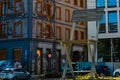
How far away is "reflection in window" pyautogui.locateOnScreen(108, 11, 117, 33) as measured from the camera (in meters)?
53.5

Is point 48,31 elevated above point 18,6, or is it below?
below

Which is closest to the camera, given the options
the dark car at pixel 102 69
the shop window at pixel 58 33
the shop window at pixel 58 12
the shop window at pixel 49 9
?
the dark car at pixel 102 69

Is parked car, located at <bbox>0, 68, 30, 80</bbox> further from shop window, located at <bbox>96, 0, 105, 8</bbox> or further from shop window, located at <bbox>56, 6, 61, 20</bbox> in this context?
shop window, located at <bbox>96, 0, 105, 8</bbox>

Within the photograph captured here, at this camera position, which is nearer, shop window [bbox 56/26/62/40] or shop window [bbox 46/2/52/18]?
shop window [bbox 46/2/52/18]

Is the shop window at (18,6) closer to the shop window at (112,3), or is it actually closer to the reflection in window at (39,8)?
the reflection in window at (39,8)

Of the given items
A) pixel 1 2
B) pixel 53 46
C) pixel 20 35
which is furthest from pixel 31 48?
pixel 1 2

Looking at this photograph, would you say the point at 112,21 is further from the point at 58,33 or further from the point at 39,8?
the point at 39,8

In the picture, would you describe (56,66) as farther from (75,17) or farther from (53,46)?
(75,17)

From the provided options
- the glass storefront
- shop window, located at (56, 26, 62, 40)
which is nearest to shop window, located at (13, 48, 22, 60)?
shop window, located at (56, 26, 62, 40)

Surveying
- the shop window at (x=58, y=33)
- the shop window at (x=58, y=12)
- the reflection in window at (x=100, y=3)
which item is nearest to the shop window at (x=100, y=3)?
the reflection in window at (x=100, y=3)

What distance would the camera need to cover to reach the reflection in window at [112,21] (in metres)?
53.5

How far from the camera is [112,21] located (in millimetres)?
53688

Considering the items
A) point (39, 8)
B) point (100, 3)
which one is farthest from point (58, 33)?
point (100, 3)

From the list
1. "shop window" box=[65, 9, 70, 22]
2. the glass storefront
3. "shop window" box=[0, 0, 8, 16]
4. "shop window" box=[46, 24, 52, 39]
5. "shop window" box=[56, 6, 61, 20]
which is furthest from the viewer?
"shop window" box=[65, 9, 70, 22]
